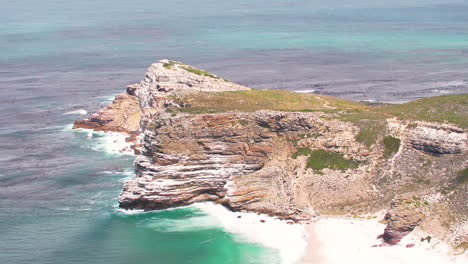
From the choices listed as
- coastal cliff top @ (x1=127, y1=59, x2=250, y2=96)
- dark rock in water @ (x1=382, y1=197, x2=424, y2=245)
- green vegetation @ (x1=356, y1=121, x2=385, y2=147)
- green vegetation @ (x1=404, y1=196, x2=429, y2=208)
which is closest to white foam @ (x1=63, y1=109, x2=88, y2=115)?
coastal cliff top @ (x1=127, y1=59, x2=250, y2=96)

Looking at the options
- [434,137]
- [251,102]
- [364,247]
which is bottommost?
[364,247]

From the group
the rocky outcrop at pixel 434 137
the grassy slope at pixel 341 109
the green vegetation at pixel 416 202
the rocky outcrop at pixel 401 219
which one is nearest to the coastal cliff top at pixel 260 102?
the grassy slope at pixel 341 109

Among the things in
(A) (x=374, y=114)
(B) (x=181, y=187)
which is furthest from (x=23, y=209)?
(A) (x=374, y=114)

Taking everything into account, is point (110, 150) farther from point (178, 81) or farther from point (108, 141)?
point (178, 81)

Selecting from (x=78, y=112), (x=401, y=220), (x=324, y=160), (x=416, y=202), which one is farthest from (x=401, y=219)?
(x=78, y=112)

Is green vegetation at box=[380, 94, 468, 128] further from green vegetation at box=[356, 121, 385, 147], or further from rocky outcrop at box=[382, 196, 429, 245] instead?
rocky outcrop at box=[382, 196, 429, 245]
